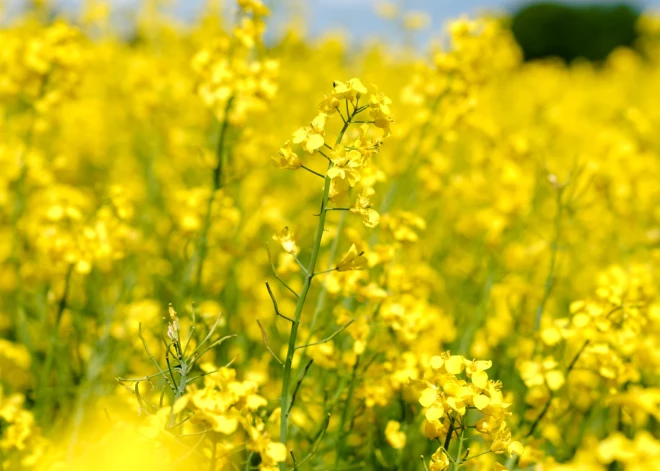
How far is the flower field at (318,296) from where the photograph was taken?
1171mm

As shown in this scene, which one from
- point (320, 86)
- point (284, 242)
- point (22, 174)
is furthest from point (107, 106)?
point (284, 242)

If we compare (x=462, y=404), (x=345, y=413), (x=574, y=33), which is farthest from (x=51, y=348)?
(x=574, y=33)

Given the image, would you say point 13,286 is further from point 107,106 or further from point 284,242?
point 107,106

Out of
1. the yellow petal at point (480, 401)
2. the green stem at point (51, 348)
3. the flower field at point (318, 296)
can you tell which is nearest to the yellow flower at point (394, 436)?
the flower field at point (318, 296)

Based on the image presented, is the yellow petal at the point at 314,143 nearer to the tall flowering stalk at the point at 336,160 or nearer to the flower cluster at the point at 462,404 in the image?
the tall flowering stalk at the point at 336,160

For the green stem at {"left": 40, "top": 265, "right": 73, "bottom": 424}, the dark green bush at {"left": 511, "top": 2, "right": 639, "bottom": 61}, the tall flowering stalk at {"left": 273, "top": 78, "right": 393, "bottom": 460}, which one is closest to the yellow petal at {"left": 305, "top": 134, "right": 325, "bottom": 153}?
the tall flowering stalk at {"left": 273, "top": 78, "right": 393, "bottom": 460}

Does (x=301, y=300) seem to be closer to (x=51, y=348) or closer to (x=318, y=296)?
(x=51, y=348)

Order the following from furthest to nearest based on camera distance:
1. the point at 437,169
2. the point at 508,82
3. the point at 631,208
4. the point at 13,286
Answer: the point at 508,82 → the point at 631,208 → the point at 13,286 → the point at 437,169

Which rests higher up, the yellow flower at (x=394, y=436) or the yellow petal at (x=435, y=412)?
the yellow flower at (x=394, y=436)

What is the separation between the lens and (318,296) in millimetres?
2342

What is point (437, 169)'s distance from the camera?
2.47 meters

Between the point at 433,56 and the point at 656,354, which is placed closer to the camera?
the point at 656,354

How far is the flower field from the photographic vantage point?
1.17 meters

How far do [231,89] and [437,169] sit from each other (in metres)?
0.88
